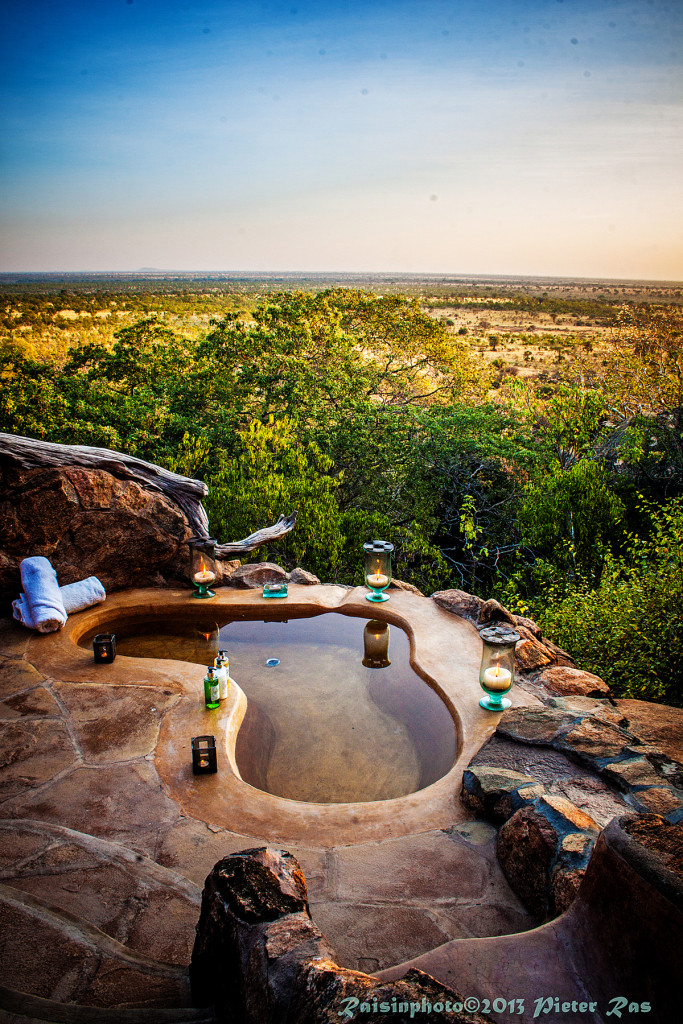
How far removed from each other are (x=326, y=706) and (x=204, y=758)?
158cm

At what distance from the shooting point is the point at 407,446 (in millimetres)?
14258

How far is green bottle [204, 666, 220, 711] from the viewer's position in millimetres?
5156

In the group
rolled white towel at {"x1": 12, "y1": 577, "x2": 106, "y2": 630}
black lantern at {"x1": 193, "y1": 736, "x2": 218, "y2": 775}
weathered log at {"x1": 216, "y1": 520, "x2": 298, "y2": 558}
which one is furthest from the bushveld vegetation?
black lantern at {"x1": 193, "y1": 736, "x2": 218, "y2": 775}

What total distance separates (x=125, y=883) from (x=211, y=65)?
2860cm

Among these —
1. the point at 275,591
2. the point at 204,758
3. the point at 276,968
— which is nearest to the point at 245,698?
the point at 204,758

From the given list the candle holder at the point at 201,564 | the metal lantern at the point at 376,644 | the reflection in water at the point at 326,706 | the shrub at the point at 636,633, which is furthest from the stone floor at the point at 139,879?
the shrub at the point at 636,633

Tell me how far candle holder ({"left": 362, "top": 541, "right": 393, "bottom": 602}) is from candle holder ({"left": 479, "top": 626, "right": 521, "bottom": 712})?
2290 millimetres

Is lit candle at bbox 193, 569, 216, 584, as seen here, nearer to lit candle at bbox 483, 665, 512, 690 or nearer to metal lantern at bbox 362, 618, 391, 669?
metal lantern at bbox 362, 618, 391, 669

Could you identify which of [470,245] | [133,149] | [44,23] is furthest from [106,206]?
[470,245]

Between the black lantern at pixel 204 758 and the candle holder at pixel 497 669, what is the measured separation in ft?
7.95

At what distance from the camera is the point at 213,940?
2436 mm

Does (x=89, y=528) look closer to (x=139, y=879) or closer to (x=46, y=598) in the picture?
(x=46, y=598)

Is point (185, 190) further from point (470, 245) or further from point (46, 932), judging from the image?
point (46, 932)

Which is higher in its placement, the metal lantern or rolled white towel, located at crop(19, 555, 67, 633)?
rolled white towel, located at crop(19, 555, 67, 633)
